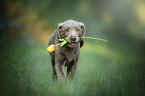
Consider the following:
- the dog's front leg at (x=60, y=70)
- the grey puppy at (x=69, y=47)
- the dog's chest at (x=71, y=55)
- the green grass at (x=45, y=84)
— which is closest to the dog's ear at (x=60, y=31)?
→ the grey puppy at (x=69, y=47)

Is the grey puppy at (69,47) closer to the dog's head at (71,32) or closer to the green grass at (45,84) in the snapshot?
the dog's head at (71,32)

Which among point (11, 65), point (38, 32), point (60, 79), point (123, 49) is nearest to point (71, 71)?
point (60, 79)

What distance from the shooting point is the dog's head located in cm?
370

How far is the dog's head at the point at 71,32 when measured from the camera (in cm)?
370

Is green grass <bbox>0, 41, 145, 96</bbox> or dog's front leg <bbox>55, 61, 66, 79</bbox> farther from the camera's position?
dog's front leg <bbox>55, 61, 66, 79</bbox>

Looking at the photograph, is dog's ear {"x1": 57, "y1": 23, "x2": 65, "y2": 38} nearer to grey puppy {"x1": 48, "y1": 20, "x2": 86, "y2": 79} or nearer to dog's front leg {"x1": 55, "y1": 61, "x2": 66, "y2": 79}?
grey puppy {"x1": 48, "y1": 20, "x2": 86, "y2": 79}

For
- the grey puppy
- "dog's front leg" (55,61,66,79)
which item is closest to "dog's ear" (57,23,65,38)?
the grey puppy

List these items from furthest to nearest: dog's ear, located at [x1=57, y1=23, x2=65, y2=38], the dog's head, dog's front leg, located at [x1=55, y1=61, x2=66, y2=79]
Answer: dog's front leg, located at [x1=55, y1=61, x2=66, y2=79], dog's ear, located at [x1=57, y1=23, x2=65, y2=38], the dog's head

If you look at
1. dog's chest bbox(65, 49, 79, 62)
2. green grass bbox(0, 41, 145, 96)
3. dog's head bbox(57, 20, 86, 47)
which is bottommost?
green grass bbox(0, 41, 145, 96)

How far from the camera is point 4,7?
479 inches

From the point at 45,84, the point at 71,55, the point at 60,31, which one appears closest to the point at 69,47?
the point at 71,55

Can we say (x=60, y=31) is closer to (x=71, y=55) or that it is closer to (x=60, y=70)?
(x=71, y=55)

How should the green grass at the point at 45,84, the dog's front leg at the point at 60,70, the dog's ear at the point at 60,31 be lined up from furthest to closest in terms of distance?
the dog's front leg at the point at 60,70, the dog's ear at the point at 60,31, the green grass at the point at 45,84

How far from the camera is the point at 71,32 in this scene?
3.77 metres
